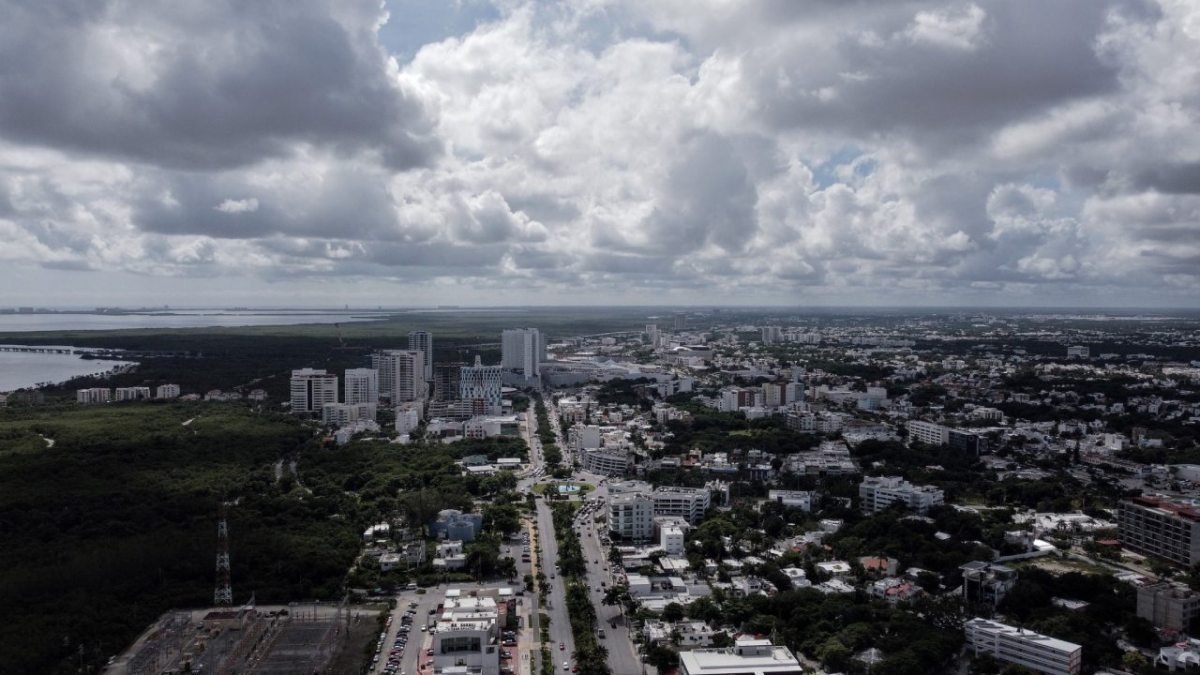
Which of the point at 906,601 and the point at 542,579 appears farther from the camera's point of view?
the point at 542,579

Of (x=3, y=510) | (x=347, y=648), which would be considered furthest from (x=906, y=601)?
(x=3, y=510)

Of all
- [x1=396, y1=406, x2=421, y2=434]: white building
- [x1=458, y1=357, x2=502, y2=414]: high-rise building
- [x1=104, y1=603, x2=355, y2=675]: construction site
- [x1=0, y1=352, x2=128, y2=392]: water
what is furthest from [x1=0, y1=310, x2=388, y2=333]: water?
[x1=104, y1=603, x2=355, y2=675]: construction site

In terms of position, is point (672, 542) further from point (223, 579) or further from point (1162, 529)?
point (1162, 529)

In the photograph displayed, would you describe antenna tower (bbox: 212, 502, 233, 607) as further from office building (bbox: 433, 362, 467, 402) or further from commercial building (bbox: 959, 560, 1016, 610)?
office building (bbox: 433, 362, 467, 402)

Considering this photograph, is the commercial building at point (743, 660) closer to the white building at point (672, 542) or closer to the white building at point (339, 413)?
the white building at point (672, 542)

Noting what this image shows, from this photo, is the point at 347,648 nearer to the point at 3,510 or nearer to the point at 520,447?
the point at 3,510

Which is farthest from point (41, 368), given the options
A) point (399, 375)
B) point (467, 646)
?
point (467, 646)

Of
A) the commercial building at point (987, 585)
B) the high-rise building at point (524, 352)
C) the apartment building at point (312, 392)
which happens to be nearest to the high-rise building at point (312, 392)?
the apartment building at point (312, 392)
